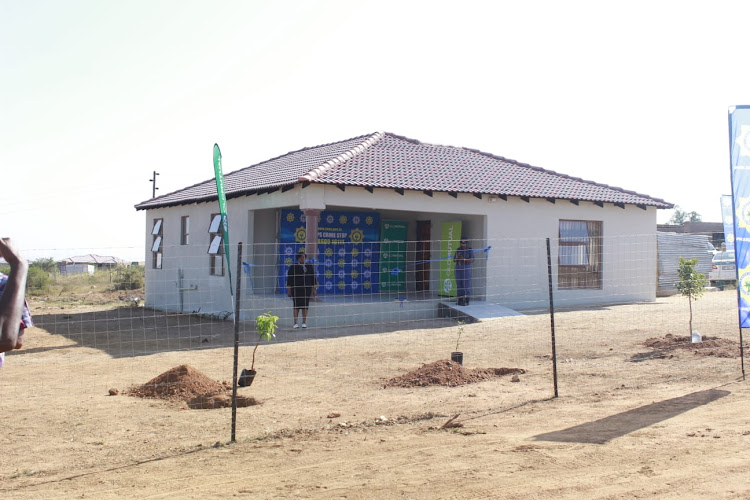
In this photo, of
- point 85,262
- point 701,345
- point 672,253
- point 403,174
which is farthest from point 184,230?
point 85,262

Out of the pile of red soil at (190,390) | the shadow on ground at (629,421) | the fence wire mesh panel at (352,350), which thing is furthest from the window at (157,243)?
the shadow on ground at (629,421)

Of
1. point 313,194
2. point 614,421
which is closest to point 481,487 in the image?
point 614,421

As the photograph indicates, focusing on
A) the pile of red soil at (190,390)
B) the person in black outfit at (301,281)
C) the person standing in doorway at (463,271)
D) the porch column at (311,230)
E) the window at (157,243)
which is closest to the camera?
the pile of red soil at (190,390)

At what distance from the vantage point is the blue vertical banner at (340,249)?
19.4 metres

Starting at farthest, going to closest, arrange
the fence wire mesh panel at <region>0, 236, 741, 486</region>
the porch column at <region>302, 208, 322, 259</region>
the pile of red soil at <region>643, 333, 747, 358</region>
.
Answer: the porch column at <region>302, 208, 322, 259</region>
the pile of red soil at <region>643, 333, 747, 358</region>
the fence wire mesh panel at <region>0, 236, 741, 486</region>

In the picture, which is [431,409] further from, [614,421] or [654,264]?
[654,264]

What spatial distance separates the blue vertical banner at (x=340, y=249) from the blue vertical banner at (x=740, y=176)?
11371 millimetres

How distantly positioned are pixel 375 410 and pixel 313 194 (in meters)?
9.18

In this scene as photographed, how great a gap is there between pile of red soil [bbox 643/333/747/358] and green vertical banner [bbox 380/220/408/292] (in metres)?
9.81

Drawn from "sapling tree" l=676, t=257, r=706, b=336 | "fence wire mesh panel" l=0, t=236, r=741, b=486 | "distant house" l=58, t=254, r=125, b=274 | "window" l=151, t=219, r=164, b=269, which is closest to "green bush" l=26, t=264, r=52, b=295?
"fence wire mesh panel" l=0, t=236, r=741, b=486

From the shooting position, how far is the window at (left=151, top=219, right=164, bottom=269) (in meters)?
24.5

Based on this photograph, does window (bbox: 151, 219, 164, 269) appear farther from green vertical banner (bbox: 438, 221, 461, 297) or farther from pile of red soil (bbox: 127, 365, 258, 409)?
pile of red soil (bbox: 127, 365, 258, 409)

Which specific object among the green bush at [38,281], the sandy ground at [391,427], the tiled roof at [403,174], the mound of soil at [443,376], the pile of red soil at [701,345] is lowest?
the sandy ground at [391,427]

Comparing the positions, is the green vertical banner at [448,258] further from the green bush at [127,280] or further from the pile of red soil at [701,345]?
the green bush at [127,280]
